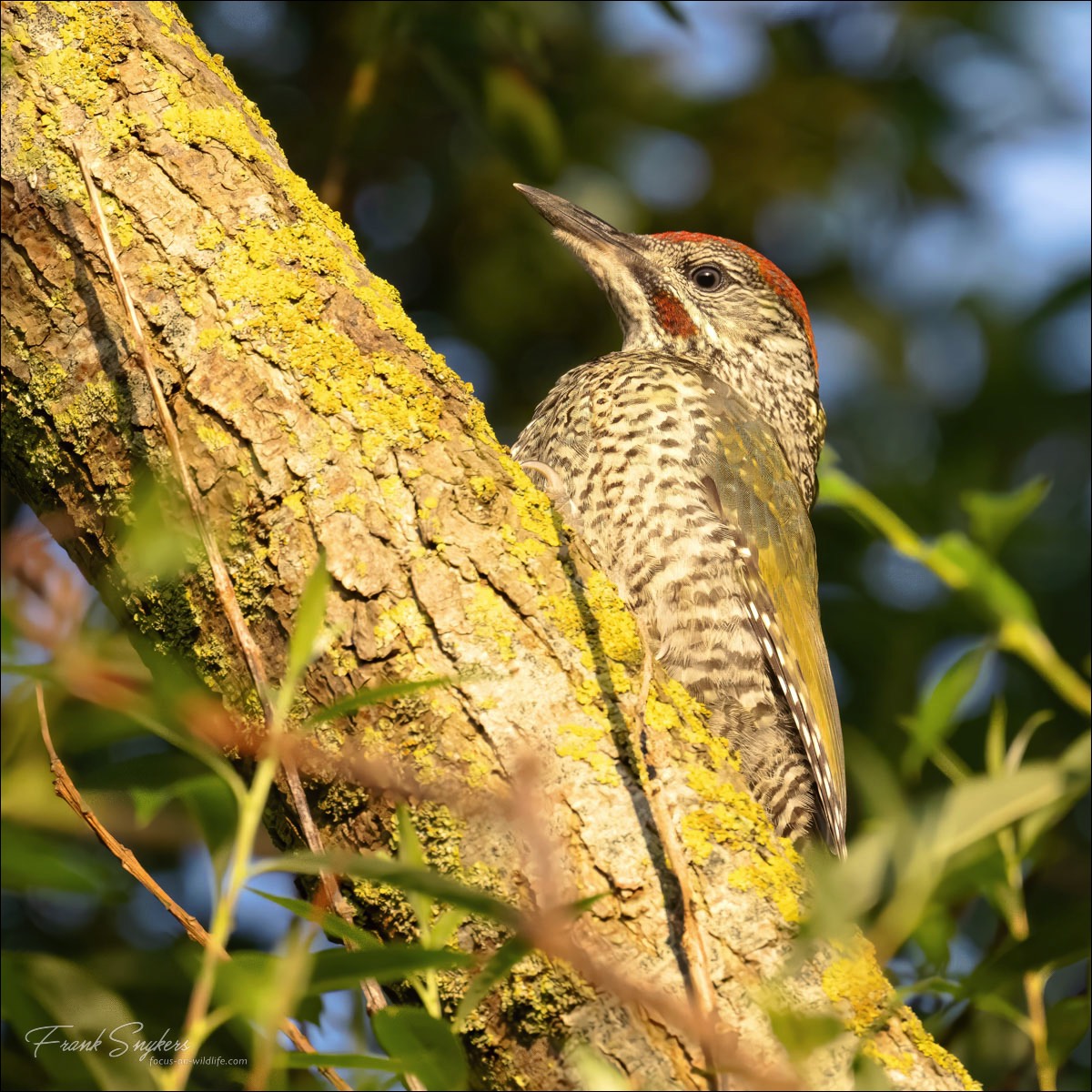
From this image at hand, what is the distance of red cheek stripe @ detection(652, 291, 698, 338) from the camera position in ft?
12.0

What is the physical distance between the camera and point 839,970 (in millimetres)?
1513

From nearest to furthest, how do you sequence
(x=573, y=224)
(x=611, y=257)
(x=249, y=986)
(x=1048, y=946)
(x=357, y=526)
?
(x=249, y=986), (x=1048, y=946), (x=357, y=526), (x=573, y=224), (x=611, y=257)

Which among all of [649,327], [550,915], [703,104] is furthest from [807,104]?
[550,915]

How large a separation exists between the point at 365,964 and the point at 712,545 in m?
1.77

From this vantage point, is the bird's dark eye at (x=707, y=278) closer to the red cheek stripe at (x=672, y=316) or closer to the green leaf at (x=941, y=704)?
the red cheek stripe at (x=672, y=316)

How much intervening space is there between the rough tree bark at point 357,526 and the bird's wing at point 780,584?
1011 millimetres

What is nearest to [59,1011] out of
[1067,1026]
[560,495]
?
[1067,1026]

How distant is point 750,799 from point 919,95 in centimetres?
316

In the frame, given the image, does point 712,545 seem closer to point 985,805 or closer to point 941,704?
point 941,704

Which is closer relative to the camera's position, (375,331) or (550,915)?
(550,915)

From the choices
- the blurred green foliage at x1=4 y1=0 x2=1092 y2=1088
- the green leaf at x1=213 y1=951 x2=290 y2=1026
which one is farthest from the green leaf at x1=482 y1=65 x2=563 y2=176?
the green leaf at x1=213 y1=951 x2=290 y2=1026

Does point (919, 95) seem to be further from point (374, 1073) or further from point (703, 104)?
point (374, 1073)

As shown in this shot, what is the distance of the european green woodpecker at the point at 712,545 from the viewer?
8.83ft

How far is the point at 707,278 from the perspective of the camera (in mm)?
3678
